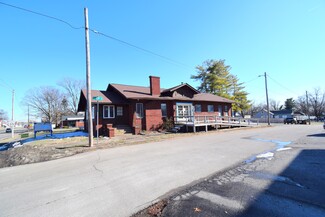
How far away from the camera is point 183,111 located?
22750mm

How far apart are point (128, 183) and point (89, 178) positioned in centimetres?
139

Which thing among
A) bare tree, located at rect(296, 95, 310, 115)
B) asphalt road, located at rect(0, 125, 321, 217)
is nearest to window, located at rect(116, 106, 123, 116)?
asphalt road, located at rect(0, 125, 321, 217)

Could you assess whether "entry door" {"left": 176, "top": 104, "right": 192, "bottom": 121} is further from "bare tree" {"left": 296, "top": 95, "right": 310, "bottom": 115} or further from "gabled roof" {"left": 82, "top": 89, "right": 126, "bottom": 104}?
"bare tree" {"left": 296, "top": 95, "right": 310, "bottom": 115}

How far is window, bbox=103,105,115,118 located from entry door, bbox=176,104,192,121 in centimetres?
756

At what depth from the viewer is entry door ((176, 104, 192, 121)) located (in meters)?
21.9

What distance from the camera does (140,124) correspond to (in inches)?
754

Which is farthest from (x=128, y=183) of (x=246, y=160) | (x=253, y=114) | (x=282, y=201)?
(x=253, y=114)

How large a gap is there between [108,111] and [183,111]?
9.21m

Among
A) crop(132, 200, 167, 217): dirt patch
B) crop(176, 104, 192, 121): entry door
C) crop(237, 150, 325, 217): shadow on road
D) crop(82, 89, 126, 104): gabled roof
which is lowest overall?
crop(132, 200, 167, 217): dirt patch

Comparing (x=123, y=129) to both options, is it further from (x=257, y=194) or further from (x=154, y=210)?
(x=257, y=194)

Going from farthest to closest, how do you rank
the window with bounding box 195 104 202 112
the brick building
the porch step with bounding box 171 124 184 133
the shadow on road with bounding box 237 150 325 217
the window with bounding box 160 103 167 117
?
the window with bounding box 195 104 202 112 < the window with bounding box 160 103 167 117 < the porch step with bounding box 171 124 184 133 < the brick building < the shadow on road with bounding box 237 150 325 217

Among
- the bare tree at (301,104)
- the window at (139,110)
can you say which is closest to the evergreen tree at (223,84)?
the window at (139,110)

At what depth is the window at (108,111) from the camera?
18.9 meters

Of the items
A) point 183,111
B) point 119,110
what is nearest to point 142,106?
point 119,110
